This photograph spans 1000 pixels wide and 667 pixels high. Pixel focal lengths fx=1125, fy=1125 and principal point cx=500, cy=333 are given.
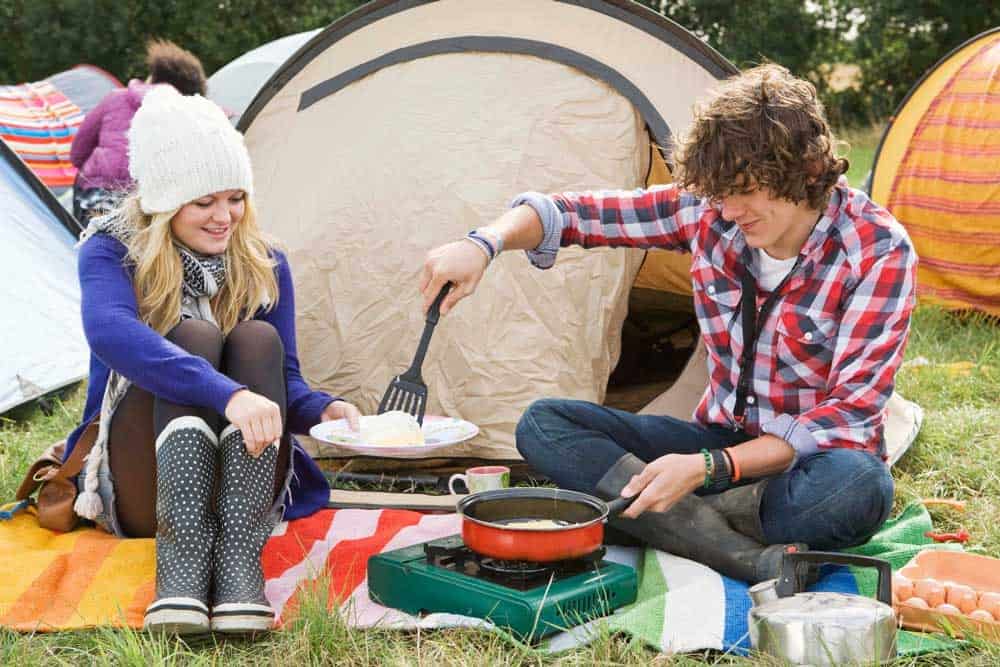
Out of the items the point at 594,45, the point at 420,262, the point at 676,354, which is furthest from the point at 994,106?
the point at 420,262

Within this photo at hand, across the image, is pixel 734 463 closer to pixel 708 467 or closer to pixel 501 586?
pixel 708 467

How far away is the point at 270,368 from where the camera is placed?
2.28 meters

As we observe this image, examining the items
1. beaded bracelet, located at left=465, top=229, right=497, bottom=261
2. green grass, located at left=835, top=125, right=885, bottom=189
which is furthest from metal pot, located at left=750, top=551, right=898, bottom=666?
green grass, located at left=835, top=125, right=885, bottom=189

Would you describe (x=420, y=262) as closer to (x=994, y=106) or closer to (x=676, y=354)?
(x=676, y=354)

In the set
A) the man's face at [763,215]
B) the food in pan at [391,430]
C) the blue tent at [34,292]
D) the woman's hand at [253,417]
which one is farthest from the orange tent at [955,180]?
the woman's hand at [253,417]

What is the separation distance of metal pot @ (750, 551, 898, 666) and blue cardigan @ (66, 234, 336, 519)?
40.8 inches

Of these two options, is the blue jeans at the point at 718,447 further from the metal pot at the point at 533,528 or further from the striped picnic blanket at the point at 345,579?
the metal pot at the point at 533,528

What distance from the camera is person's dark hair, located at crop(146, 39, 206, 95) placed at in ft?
17.6

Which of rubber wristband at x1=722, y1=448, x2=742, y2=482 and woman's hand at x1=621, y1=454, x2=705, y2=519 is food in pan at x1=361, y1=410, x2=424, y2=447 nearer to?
woman's hand at x1=621, y1=454, x2=705, y2=519

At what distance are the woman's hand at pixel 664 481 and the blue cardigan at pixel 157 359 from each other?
77 centimetres

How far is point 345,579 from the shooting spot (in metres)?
2.21

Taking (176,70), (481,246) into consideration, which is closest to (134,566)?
(481,246)

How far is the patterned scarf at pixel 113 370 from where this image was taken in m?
2.40

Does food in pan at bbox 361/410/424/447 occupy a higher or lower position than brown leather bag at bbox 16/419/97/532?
higher
